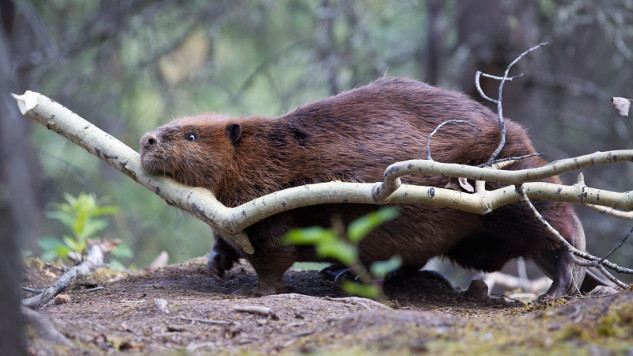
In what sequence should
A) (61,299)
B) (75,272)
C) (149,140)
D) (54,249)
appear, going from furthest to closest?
(54,249) < (75,272) < (149,140) < (61,299)

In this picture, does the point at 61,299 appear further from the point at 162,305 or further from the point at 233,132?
the point at 233,132

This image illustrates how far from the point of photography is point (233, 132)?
15.7 ft

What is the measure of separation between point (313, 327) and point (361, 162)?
1.80 meters

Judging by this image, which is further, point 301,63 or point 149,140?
point 301,63

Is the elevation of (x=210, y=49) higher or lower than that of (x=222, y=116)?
higher

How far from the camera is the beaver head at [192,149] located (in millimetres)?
4426

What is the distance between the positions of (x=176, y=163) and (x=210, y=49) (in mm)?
4076

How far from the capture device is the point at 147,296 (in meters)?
4.11

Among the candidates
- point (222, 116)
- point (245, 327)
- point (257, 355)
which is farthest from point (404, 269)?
point (257, 355)

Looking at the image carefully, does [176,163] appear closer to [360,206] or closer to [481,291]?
[360,206]

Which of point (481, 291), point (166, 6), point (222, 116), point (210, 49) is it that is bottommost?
point (481, 291)

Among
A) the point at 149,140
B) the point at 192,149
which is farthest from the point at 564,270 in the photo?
the point at 149,140

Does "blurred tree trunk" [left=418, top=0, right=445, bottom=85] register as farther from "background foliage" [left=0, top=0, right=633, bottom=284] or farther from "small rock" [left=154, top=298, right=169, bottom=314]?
"small rock" [left=154, top=298, right=169, bottom=314]

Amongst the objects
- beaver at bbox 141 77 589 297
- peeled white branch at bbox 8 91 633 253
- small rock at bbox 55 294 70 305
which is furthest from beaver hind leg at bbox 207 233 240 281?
small rock at bbox 55 294 70 305
